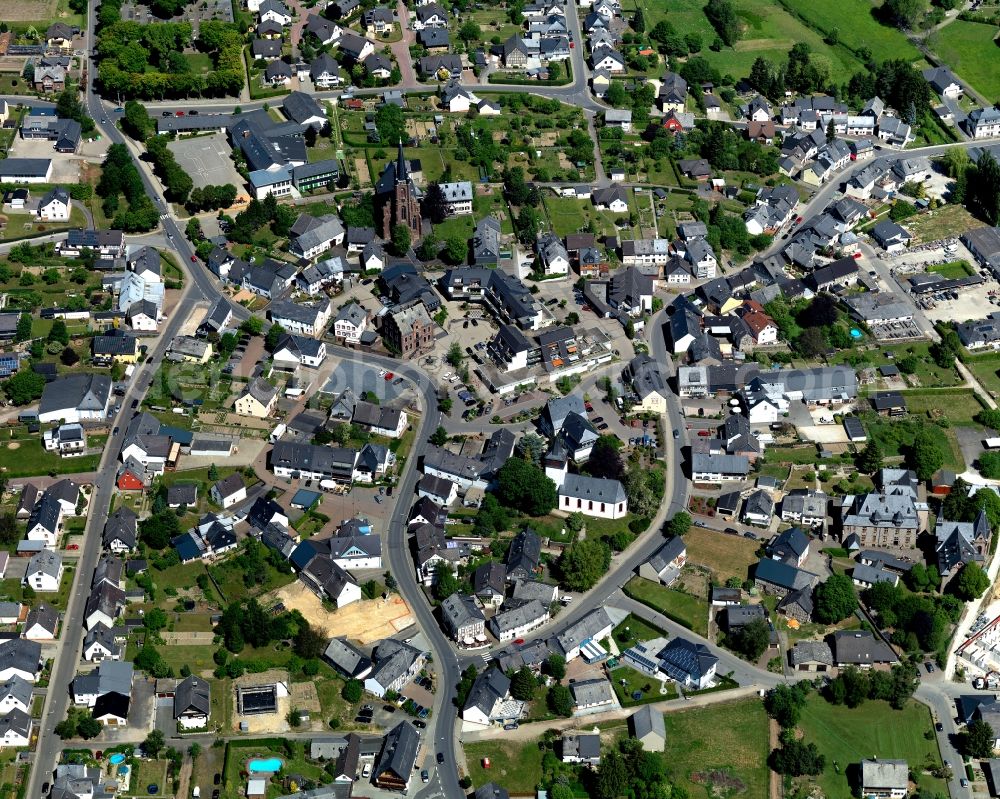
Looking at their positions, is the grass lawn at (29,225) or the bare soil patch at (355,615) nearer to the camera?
the bare soil patch at (355,615)

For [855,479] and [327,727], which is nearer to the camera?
[327,727]

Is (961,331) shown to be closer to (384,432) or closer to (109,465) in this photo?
(384,432)

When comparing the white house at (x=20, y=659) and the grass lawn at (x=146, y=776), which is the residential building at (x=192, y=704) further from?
the white house at (x=20, y=659)

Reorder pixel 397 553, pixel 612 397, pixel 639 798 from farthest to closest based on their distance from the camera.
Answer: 1. pixel 612 397
2. pixel 397 553
3. pixel 639 798

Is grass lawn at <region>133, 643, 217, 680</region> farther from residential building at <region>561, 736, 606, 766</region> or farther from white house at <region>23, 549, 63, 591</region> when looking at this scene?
residential building at <region>561, 736, 606, 766</region>

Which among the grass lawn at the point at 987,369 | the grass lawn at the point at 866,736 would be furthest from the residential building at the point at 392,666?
the grass lawn at the point at 987,369

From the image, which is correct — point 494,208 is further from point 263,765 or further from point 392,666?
point 263,765

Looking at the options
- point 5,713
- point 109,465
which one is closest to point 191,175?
point 109,465
